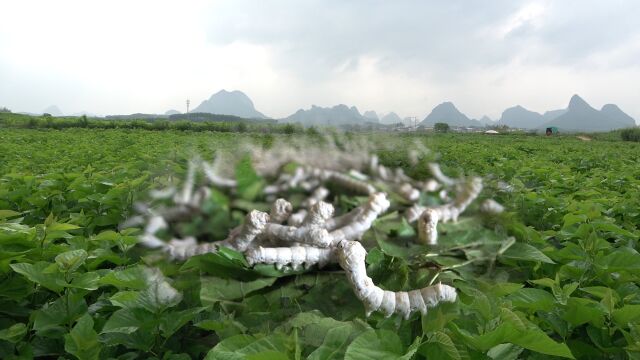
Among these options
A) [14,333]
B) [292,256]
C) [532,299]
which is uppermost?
[292,256]

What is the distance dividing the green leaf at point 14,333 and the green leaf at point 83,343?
0.62 feet

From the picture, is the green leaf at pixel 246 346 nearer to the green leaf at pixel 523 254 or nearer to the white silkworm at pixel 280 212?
the white silkworm at pixel 280 212

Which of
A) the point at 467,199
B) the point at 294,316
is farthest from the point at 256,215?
the point at 467,199

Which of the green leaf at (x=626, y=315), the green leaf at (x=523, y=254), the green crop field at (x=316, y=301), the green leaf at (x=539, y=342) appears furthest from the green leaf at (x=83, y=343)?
the green leaf at (x=626, y=315)

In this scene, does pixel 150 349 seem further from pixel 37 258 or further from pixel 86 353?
pixel 37 258

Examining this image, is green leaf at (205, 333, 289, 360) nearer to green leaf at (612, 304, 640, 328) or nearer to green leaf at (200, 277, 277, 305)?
green leaf at (200, 277, 277, 305)

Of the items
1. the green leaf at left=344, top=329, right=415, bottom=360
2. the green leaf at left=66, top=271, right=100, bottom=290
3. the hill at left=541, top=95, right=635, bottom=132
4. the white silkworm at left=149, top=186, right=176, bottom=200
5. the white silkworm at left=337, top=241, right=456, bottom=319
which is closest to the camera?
the green leaf at left=344, top=329, right=415, bottom=360

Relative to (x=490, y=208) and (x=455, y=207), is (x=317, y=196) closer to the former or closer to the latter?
(x=455, y=207)

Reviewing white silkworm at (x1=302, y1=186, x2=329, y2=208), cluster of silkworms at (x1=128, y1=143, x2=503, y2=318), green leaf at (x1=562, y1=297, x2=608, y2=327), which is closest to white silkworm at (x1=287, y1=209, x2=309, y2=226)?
cluster of silkworms at (x1=128, y1=143, x2=503, y2=318)

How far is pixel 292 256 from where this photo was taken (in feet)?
3.04

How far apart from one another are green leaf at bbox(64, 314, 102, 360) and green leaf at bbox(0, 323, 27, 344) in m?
0.19

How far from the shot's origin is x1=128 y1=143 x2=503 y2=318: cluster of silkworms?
0.88 metres

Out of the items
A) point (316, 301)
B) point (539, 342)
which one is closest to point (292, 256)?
point (316, 301)

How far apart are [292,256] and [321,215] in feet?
0.40
